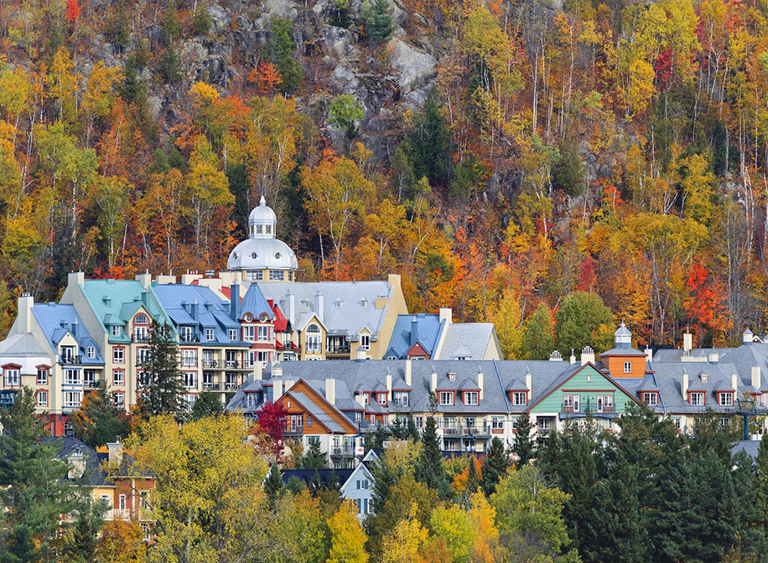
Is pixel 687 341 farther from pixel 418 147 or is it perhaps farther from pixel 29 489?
pixel 29 489

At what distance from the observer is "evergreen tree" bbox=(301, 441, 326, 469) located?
368 ft

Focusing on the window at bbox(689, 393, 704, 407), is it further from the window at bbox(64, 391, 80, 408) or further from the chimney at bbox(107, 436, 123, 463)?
the window at bbox(64, 391, 80, 408)

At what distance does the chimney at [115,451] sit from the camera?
106 metres

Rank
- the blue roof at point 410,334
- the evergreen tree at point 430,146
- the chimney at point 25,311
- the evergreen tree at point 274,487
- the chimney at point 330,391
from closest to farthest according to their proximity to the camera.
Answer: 1. the evergreen tree at point 274,487
2. the chimney at point 330,391
3. the chimney at point 25,311
4. the blue roof at point 410,334
5. the evergreen tree at point 430,146

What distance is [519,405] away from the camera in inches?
5027

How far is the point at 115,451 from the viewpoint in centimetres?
11181

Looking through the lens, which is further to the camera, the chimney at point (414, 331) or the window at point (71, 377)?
the chimney at point (414, 331)

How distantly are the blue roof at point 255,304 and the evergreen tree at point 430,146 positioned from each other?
1215 inches

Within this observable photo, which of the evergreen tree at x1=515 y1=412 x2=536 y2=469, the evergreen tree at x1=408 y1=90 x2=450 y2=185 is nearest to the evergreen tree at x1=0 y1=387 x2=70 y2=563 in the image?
the evergreen tree at x1=515 y1=412 x2=536 y2=469

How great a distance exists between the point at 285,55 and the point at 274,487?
87.8 meters

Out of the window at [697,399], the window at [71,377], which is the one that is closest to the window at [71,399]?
the window at [71,377]

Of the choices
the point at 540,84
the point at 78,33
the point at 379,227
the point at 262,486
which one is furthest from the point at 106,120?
the point at 262,486

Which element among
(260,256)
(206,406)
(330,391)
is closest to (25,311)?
(206,406)

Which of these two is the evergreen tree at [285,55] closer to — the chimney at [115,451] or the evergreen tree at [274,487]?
the chimney at [115,451]
